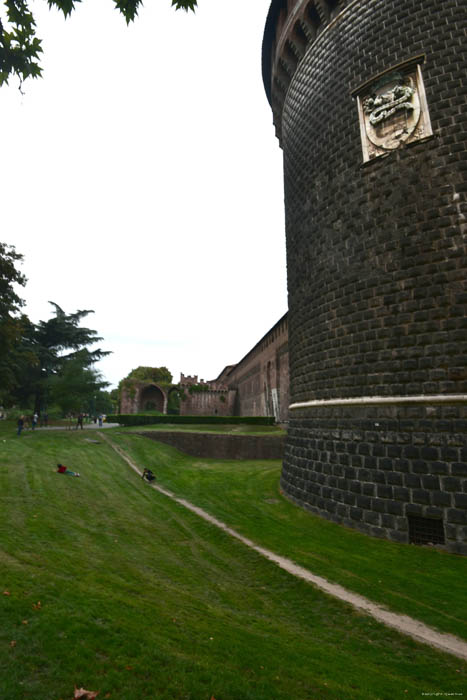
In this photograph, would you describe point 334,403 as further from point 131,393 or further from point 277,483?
point 131,393

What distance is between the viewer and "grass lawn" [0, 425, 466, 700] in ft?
10.7

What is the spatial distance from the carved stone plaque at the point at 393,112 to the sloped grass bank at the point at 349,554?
960cm

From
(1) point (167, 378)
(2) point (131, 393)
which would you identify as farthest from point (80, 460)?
(1) point (167, 378)

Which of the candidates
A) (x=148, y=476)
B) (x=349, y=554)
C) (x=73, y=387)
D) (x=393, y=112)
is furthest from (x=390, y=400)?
(x=73, y=387)

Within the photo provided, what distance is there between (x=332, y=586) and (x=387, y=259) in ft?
24.1

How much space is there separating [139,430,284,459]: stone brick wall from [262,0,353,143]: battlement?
656 inches

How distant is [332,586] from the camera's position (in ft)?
21.1

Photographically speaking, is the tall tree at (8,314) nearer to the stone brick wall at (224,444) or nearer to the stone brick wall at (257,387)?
the stone brick wall at (224,444)

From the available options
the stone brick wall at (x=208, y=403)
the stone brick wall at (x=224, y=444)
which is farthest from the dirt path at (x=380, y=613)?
the stone brick wall at (x=208, y=403)

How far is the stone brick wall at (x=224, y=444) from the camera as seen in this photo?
22672 mm

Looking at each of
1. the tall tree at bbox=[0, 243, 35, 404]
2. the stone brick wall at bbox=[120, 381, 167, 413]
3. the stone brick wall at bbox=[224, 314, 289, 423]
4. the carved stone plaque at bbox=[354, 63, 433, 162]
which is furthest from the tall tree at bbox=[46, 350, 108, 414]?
the stone brick wall at bbox=[120, 381, 167, 413]

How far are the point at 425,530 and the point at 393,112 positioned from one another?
10.2m

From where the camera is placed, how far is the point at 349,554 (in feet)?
25.4

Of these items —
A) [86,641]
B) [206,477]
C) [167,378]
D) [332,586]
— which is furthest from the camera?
[167,378]
